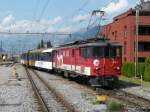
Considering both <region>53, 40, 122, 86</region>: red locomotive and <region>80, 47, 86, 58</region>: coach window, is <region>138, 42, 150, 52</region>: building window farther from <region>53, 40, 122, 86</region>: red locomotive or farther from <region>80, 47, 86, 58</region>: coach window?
<region>53, 40, 122, 86</region>: red locomotive

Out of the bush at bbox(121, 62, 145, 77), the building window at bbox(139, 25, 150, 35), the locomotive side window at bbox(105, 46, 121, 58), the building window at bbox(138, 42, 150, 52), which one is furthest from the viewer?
the building window at bbox(139, 25, 150, 35)

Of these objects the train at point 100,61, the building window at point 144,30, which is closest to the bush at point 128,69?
the train at point 100,61

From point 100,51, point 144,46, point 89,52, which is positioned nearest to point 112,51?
point 100,51

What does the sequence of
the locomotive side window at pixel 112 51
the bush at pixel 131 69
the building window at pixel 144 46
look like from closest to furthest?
the locomotive side window at pixel 112 51, the bush at pixel 131 69, the building window at pixel 144 46

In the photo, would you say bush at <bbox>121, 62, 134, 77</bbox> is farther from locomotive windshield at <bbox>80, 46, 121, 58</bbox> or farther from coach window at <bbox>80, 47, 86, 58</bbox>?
locomotive windshield at <bbox>80, 46, 121, 58</bbox>

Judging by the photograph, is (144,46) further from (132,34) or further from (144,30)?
(132,34)

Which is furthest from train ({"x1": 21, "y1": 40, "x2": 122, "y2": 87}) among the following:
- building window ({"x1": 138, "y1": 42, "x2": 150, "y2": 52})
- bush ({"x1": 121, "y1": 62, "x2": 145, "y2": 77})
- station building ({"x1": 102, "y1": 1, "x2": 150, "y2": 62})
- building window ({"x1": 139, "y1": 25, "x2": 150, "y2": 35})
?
building window ({"x1": 139, "y1": 25, "x2": 150, "y2": 35})

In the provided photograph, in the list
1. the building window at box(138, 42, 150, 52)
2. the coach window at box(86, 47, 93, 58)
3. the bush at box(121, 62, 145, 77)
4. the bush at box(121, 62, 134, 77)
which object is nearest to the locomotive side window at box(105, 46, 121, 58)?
the coach window at box(86, 47, 93, 58)

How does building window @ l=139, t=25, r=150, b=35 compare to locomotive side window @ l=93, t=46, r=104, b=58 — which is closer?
locomotive side window @ l=93, t=46, r=104, b=58

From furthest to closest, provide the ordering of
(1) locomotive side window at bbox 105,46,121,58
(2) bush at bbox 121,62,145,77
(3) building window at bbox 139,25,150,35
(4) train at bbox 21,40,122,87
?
1. (3) building window at bbox 139,25,150,35
2. (2) bush at bbox 121,62,145,77
3. (1) locomotive side window at bbox 105,46,121,58
4. (4) train at bbox 21,40,122,87

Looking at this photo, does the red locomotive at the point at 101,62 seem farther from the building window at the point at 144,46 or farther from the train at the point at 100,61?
the building window at the point at 144,46

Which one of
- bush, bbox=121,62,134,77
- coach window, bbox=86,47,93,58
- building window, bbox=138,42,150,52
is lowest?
bush, bbox=121,62,134,77

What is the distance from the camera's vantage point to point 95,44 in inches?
1130

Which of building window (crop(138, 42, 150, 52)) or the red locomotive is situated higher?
building window (crop(138, 42, 150, 52))
